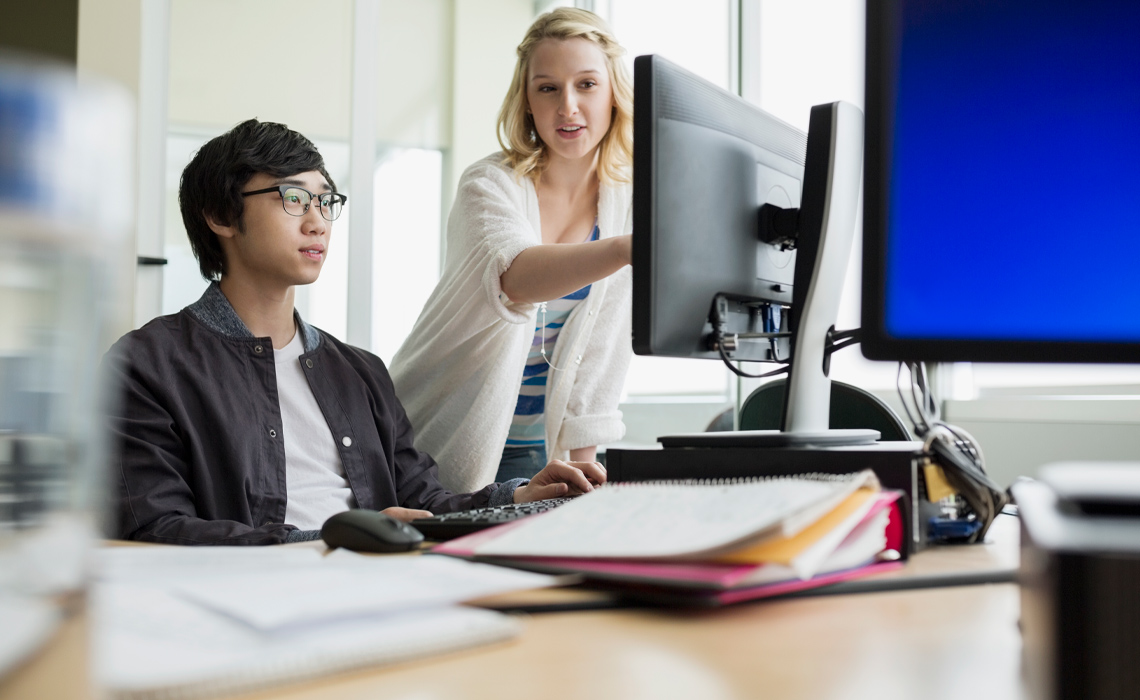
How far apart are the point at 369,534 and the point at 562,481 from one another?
15.8 inches

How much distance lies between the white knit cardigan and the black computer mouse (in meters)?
1.01

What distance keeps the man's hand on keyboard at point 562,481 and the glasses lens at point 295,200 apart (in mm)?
858

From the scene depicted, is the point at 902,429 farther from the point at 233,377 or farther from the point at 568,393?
the point at 233,377

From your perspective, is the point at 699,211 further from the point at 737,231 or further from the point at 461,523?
the point at 461,523

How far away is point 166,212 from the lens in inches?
102

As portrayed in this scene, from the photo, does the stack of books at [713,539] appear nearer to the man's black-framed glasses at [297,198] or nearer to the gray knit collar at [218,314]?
the gray knit collar at [218,314]

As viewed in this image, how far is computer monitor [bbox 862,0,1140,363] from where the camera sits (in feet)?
2.12

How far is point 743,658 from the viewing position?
443 millimetres

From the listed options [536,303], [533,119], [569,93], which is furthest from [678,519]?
[533,119]

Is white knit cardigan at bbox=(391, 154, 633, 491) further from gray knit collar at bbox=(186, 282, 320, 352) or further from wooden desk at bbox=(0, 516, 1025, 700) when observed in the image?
wooden desk at bbox=(0, 516, 1025, 700)

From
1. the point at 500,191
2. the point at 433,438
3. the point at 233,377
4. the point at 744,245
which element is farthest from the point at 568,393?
the point at 744,245

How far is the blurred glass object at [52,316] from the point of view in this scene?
0.24 m

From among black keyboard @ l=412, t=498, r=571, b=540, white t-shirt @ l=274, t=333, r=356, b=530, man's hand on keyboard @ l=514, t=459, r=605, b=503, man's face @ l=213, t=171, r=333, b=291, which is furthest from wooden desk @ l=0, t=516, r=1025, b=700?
man's face @ l=213, t=171, r=333, b=291

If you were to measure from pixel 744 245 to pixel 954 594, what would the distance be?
47cm
